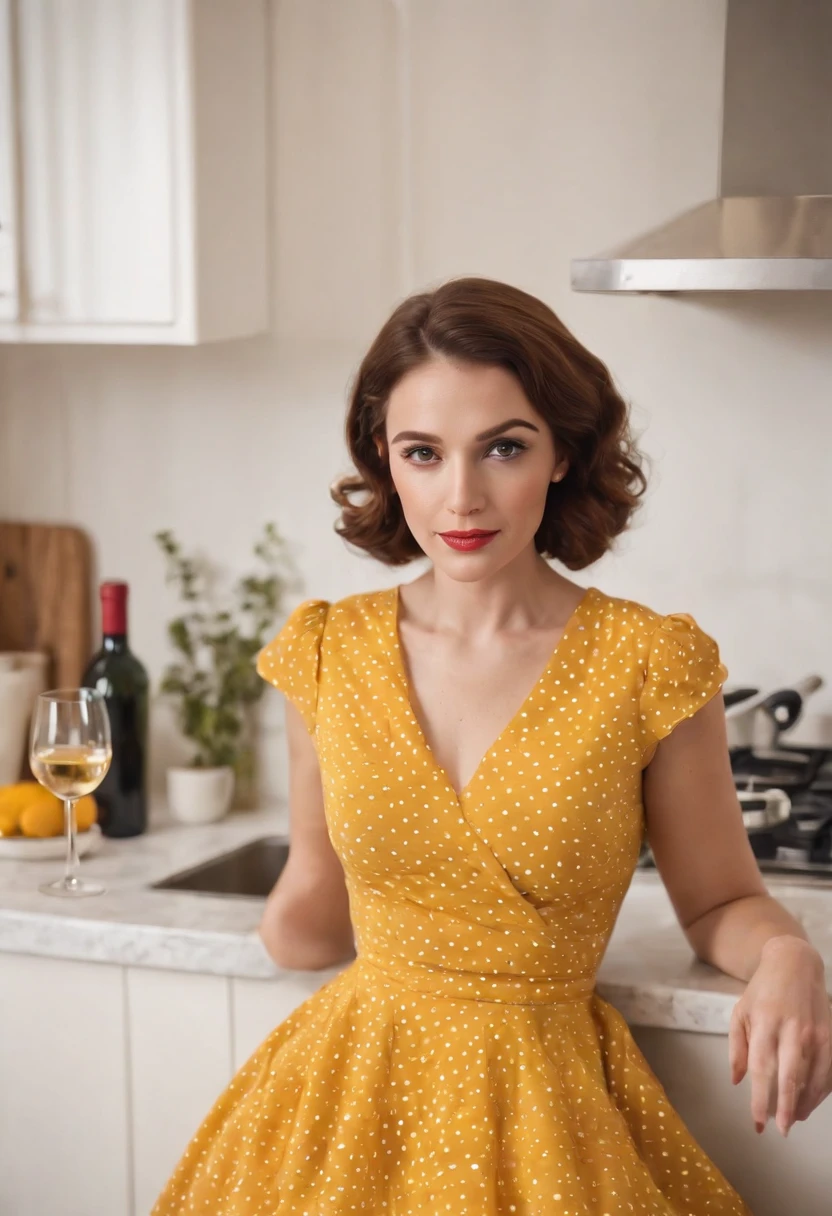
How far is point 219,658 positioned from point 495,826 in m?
1.04

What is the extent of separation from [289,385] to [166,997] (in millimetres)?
942

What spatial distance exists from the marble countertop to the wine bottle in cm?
11

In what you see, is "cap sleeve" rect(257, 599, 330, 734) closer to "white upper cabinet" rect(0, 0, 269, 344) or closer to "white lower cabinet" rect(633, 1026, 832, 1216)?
"white lower cabinet" rect(633, 1026, 832, 1216)

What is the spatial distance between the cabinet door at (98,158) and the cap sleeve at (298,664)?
0.62 metres

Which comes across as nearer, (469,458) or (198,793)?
(469,458)

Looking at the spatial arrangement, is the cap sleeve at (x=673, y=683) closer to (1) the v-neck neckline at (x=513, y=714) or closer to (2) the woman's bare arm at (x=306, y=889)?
(1) the v-neck neckline at (x=513, y=714)

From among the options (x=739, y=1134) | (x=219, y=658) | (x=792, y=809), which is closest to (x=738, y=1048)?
(x=739, y=1134)

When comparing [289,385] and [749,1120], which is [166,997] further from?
[289,385]

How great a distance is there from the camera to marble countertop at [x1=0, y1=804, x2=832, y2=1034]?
4.86ft

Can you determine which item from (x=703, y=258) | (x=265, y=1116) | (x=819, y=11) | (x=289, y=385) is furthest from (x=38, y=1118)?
(x=819, y=11)

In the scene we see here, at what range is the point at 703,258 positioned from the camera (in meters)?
1.53

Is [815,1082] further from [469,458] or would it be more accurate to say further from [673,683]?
[469,458]

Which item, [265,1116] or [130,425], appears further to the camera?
[130,425]

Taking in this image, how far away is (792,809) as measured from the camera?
75.4 inches
